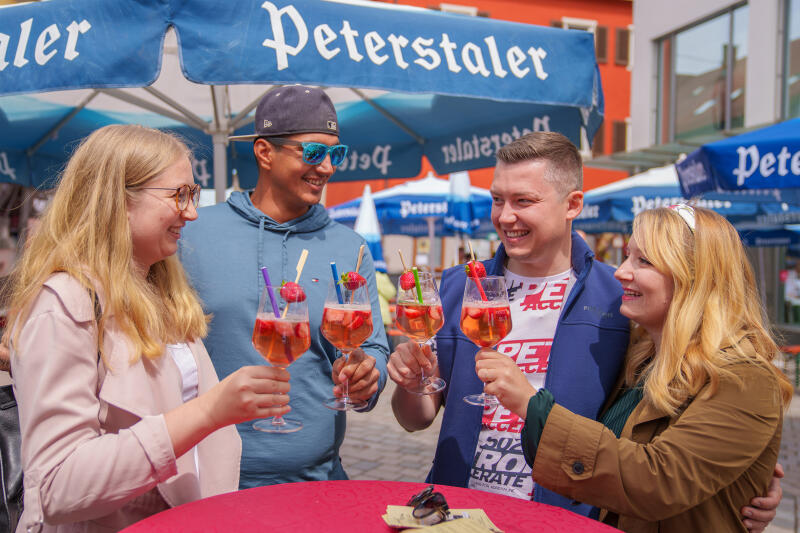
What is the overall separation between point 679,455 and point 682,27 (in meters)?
16.6

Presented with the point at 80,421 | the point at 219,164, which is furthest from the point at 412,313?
the point at 219,164

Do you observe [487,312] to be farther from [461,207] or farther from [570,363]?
[461,207]

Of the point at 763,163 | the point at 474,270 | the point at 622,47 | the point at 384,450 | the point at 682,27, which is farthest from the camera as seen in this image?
the point at 622,47

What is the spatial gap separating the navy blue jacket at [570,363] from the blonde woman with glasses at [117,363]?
2.48 ft

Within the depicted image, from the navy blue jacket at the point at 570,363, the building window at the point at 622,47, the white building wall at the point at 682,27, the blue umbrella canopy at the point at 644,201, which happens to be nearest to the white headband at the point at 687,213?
the navy blue jacket at the point at 570,363

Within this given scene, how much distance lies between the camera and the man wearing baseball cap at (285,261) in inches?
86.2

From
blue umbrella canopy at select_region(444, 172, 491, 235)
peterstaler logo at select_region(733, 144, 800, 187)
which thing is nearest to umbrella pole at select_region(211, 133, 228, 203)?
peterstaler logo at select_region(733, 144, 800, 187)

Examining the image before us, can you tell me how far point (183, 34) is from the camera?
95.3 inches

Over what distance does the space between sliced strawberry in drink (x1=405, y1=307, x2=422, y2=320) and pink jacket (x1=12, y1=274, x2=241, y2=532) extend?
2.66ft

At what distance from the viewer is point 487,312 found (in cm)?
194

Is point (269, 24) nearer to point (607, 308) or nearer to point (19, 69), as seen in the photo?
point (19, 69)

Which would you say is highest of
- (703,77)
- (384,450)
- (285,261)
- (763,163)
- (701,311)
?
(703,77)

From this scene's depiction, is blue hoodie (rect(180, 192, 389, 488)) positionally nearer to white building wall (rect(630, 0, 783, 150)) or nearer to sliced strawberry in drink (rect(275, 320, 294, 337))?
sliced strawberry in drink (rect(275, 320, 294, 337))

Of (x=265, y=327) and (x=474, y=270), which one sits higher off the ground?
(x=474, y=270)
